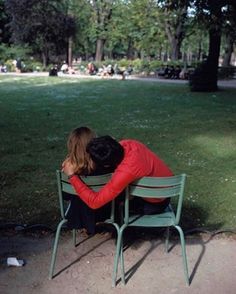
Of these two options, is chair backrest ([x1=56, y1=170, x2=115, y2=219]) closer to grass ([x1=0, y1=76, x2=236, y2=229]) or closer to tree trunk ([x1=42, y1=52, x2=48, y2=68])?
grass ([x1=0, y1=76, x2=236, y2=229])

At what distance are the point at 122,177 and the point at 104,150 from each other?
0.26 metres

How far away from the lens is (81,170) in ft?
13.1

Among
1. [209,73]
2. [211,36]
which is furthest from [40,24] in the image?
[209,73]

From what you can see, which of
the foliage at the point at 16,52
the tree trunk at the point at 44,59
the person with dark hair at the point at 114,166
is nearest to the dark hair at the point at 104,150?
the person with dark hair at the point at 114,166

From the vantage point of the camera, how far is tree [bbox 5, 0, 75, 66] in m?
54.2

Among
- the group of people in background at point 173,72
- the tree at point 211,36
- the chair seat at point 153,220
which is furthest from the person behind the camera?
the group of people in background at point 173,72

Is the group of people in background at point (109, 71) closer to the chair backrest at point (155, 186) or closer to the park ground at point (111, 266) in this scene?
the park ground at point (111, 266)

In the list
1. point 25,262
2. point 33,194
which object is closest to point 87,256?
point 25,262

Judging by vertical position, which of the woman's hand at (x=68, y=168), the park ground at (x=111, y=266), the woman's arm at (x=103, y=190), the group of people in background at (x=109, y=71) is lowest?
the group of people in background at (x=109, y=71)

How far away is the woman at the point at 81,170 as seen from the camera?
398 cm

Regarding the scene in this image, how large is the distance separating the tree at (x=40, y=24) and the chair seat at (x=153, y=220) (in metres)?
51.9

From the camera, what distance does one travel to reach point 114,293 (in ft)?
12.9

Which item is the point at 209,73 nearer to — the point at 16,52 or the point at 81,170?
the point at 81,170

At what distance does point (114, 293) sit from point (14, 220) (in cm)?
203
